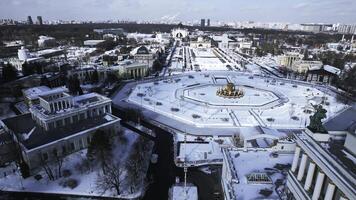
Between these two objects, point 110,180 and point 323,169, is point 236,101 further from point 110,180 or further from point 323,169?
point 323,169

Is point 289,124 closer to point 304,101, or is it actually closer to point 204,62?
point 304,101

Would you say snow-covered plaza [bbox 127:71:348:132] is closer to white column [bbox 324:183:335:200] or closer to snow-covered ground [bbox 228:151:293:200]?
snow-covered ground [bbox 228:151:293:200]

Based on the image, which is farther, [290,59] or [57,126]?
[290,59]

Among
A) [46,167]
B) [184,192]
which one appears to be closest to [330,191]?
[184,192]

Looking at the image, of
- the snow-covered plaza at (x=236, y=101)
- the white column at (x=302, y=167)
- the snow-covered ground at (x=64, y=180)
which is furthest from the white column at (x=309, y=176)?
the snow-covered plaza at (x=236, y=101)

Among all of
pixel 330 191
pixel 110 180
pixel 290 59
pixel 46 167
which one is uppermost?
pixel 330 191
